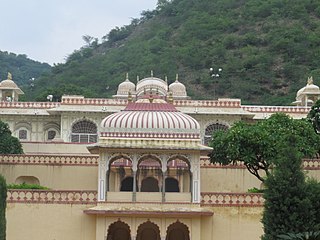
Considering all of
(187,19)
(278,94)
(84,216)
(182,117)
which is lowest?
(84,216)

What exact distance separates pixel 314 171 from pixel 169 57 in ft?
174

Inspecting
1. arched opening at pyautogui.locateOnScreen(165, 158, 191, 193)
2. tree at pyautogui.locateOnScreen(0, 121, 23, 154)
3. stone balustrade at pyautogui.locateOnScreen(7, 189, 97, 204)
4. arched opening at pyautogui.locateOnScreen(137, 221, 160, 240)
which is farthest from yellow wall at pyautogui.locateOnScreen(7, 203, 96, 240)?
tree at pyautogui.locateOnScreen(0, 121, 23, 154)

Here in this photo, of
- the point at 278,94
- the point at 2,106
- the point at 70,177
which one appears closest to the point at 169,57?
the point at 278,94

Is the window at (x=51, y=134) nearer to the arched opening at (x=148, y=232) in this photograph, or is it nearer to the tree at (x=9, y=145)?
the tree at (x=9, y=145)

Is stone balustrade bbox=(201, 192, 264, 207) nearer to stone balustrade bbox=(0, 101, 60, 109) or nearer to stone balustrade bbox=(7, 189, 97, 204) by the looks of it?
stone balustrade bbox=(7, 189, 97, 204)

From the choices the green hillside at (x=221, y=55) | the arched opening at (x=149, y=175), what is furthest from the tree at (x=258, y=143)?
the green hillside at (x=221, y=55)

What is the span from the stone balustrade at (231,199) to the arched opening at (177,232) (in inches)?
53.5

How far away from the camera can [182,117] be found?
28422 millimetres

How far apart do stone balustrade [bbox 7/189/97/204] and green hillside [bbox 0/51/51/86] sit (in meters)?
83.5

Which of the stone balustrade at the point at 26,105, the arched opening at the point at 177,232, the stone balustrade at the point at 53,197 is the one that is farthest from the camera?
the stone balustrade at the point at 26,105

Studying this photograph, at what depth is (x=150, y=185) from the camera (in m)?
31.4

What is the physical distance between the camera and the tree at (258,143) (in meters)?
Answer: 30.7

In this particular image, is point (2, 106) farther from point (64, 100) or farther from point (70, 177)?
point (70, 177)

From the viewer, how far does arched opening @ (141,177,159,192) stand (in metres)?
31.4
